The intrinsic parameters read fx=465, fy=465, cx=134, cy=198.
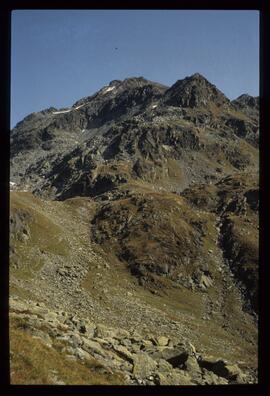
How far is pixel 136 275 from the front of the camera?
75312 millimetres

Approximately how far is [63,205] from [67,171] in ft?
187

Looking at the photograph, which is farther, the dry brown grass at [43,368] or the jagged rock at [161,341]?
the jagged rock at [161,341]

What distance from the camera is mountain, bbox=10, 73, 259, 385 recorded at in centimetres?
1708

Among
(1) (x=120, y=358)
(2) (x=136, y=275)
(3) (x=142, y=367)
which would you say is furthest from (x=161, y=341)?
(2) (x=136, y=275)

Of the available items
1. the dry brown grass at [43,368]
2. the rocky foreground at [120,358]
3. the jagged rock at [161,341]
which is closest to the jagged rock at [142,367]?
the rocky foreground at [120,358]

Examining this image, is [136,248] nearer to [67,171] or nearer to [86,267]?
[86,267]

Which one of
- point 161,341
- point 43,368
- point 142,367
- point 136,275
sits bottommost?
point 136,275

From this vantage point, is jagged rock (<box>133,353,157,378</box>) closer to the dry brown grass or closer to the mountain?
the mountain

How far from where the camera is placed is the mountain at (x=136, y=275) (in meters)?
17.1

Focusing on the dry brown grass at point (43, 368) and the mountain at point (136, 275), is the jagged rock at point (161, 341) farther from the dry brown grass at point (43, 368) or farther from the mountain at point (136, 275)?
the dry brown grass at point (43, 368)

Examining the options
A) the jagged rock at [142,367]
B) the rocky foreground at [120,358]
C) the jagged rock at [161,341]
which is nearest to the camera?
the rocky foreground at [120,358]

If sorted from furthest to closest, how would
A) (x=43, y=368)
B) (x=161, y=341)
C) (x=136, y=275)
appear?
(x=136, y=275), (x=161, y=341), (x=43, y=368)

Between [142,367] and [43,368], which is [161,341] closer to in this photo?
[142,367]

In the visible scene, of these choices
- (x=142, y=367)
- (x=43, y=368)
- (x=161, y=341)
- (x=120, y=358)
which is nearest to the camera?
(x=43, y=368)
